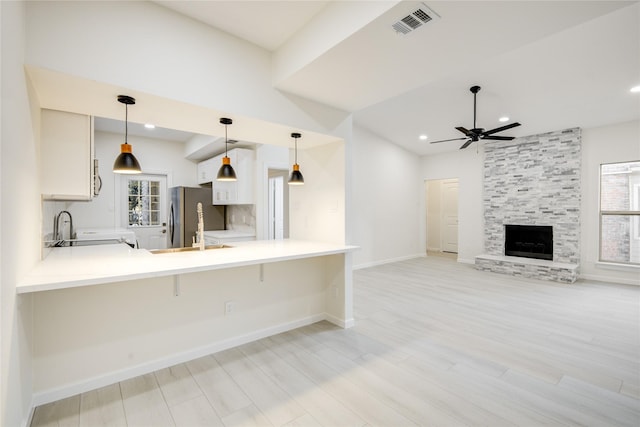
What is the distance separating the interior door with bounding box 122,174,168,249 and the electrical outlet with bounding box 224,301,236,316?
4329 millimetres

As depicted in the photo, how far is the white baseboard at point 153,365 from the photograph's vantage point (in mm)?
1997

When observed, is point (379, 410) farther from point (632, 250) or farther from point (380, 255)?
point (632, 250)

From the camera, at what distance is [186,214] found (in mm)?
5645

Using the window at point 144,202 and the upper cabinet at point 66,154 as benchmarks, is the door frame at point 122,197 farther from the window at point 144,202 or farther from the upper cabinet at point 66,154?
the upper cabinet at point 66,154

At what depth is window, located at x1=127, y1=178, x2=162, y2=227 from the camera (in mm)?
6102

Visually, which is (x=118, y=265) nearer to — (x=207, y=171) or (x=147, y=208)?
(x=207, y=171)

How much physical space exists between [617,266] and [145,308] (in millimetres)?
7127

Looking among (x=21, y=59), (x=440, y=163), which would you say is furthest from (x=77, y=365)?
(x=440, y=163)

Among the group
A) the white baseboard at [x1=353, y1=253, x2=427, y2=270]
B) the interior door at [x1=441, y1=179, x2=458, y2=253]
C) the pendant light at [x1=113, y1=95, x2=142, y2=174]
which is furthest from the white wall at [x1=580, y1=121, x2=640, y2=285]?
the pendant light at [x1=113, y1=95, x2=142, y2=174]

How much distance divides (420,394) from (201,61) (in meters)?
2.90

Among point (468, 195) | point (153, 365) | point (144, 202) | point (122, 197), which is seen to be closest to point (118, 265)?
point (153, 365)

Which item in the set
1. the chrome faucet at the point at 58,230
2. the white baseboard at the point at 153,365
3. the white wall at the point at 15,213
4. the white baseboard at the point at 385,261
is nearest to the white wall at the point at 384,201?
the white baseboard at the point at 385,261

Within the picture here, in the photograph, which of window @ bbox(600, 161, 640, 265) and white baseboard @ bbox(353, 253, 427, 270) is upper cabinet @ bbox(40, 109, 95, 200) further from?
window @ bbox(600, 161, 640, 265)

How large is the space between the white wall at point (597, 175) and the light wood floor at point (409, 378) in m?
1.79
